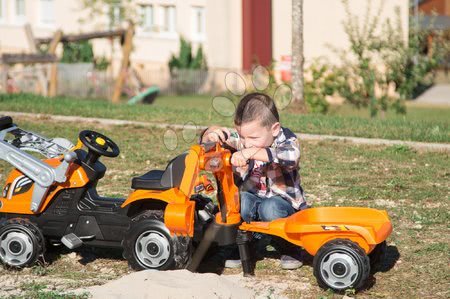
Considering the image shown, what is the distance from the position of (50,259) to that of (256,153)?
63.9 inches

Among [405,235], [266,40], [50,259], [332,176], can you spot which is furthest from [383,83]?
[266,40]

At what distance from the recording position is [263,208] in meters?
6.34

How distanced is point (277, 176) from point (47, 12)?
1322 inches

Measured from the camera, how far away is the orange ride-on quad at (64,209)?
6.17 meters

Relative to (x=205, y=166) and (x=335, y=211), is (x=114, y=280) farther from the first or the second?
(x=335, y=211)

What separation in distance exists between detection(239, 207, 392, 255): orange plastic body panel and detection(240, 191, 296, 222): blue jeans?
17cm

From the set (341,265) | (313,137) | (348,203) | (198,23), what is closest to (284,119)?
(313,137)

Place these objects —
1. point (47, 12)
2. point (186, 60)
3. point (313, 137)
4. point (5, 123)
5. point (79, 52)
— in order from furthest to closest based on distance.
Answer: point (47, 12)
point (79, 52)
point (186, 60)
point (313, 137)
point (5, 123)

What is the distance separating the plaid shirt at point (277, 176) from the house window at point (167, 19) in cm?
2811

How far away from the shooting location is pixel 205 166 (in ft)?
19.1

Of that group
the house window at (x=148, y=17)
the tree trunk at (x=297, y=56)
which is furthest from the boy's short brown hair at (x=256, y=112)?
the house window at (x=148, y=17)

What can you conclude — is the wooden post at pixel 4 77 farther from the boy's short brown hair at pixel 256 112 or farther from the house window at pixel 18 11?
the house window at pixel 18 11

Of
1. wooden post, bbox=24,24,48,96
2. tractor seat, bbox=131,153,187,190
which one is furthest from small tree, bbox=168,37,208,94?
tractor seat, bbox=131,153,187,190

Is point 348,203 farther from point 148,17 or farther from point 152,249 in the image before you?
point 148,17
